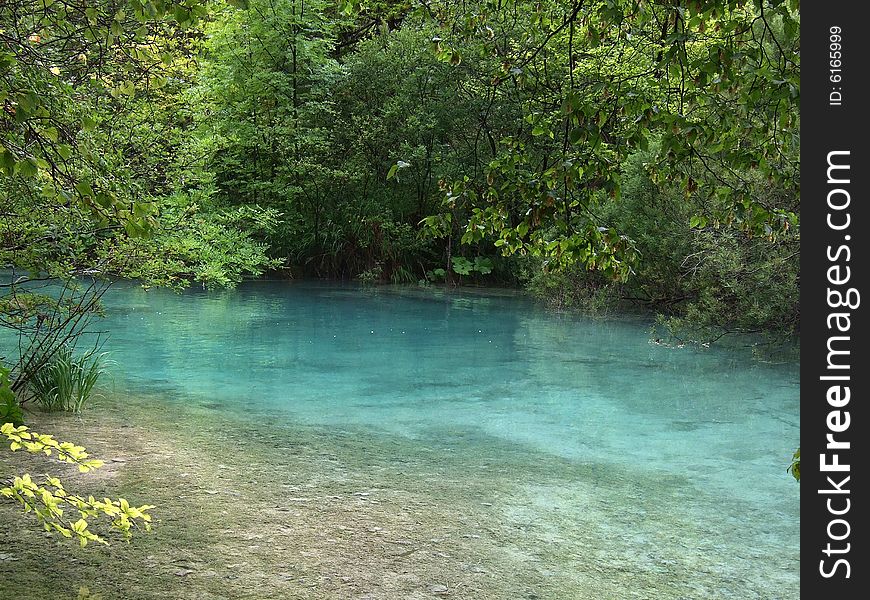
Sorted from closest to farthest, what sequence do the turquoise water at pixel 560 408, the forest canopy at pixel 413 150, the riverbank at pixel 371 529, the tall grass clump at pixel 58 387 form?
the forest canopy at pixel 413 150 → the riverbank at pixel 371 529 → the turquoise water at pixel 560 408 → the tall grass clump at pixel 58 387

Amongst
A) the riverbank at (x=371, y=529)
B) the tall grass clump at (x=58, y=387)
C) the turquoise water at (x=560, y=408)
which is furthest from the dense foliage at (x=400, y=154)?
the riverbank at (x=371, y=529)

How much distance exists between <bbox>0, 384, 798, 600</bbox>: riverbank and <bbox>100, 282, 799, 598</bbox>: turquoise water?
3 centimetres

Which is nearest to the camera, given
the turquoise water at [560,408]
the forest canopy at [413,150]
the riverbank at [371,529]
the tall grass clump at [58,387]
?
the forest canopy at [413,150]

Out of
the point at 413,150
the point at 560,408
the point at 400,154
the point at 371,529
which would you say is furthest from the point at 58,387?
the point at 400,154

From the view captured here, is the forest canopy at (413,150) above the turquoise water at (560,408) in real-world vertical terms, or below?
above

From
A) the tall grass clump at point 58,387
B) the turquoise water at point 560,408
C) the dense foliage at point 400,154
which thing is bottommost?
the turquoise water at point 560,408

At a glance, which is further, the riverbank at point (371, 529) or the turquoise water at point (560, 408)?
the turquoise water at point (560, 408)

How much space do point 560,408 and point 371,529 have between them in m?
4.15

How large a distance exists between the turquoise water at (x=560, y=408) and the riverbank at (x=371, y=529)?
0.10 feet

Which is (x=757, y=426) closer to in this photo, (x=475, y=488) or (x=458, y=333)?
(x=475, y=488)

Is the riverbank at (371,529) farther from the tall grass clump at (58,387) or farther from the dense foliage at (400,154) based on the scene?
the dense foliage at (400,154)

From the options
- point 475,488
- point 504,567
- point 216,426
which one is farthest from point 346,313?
point 504,567

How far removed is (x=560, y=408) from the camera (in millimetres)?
8656

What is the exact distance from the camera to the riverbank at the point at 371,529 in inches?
160
